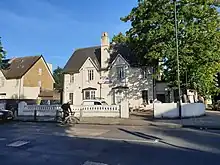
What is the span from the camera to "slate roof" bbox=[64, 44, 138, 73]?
40438mm

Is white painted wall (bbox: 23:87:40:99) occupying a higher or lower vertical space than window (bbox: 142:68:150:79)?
lower

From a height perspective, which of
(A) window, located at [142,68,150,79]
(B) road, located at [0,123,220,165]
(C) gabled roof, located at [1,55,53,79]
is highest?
(C) gabled roof, located at [1,55,53,79]

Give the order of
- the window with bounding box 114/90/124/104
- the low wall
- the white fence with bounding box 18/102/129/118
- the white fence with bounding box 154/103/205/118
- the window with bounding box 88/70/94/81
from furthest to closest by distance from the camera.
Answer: the window with bounding box 88/70/94/81, the window with bounding box 114/90/124/104, the low wall, the white fence with bounding box 18/102/129/118, the white fence with bounding box 154/103/205/118

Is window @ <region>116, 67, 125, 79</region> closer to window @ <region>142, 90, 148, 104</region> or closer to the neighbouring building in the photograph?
window @ <region>142, 90, 148, 104</region>

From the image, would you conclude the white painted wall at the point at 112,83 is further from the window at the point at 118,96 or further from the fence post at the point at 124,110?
the fence post at the point at 124,110

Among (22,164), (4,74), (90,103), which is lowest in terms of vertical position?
(22,164)

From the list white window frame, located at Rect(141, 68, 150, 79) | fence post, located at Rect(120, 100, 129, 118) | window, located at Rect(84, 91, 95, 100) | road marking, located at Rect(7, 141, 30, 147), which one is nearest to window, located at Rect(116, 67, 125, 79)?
white window frame, located at Rect(141, 68, 150, 79)

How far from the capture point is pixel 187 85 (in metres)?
29.2

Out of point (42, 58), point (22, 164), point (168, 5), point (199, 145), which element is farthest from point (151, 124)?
point (42, 58)

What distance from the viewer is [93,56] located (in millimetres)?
44094

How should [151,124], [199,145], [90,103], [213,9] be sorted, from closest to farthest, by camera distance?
[199,145] → [151,124] → [90,103] → [213,9]

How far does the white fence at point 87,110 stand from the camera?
2280 cm

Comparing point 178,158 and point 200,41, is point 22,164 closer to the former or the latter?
point 178,158

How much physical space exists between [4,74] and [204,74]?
3772 cm
